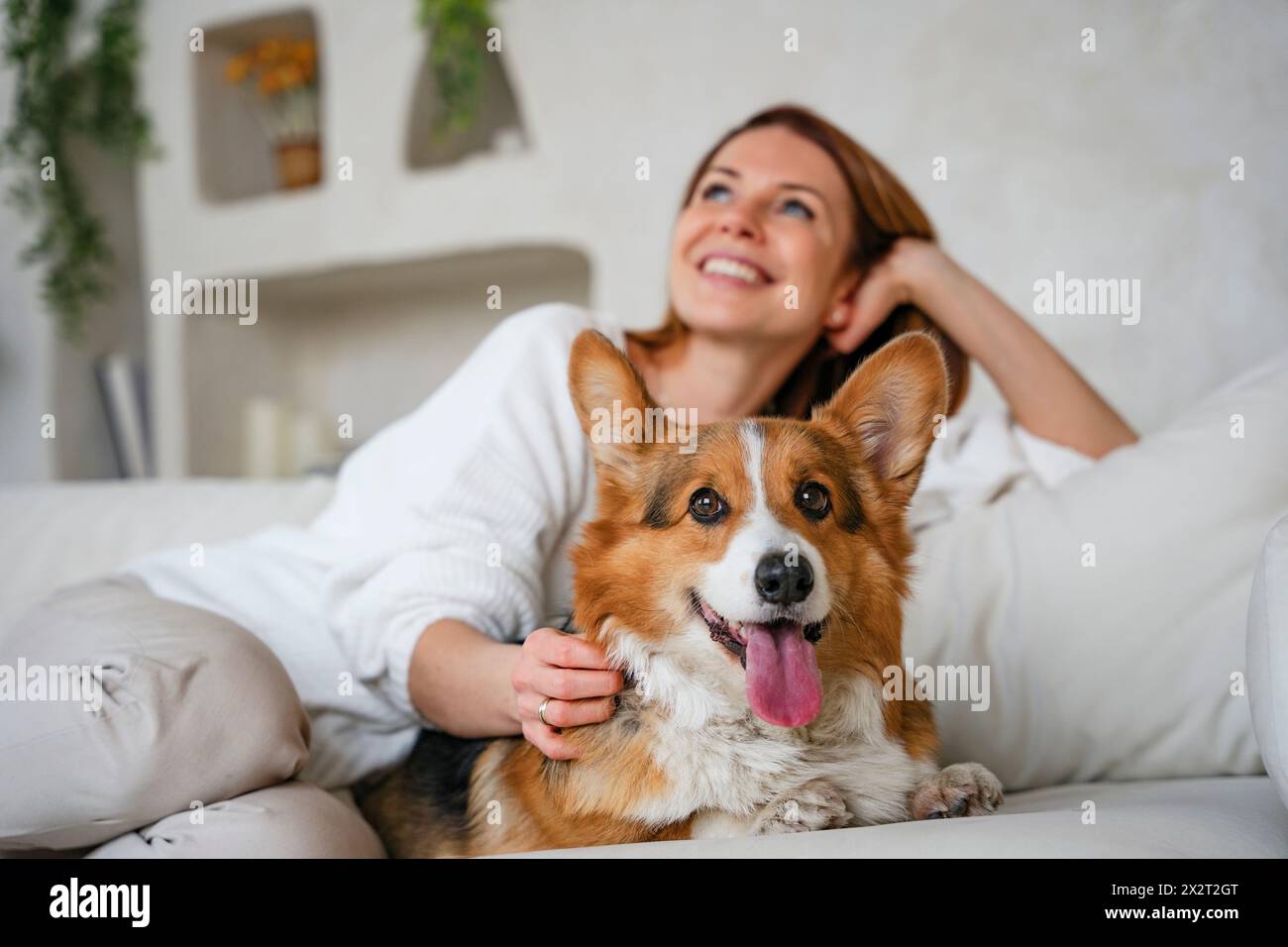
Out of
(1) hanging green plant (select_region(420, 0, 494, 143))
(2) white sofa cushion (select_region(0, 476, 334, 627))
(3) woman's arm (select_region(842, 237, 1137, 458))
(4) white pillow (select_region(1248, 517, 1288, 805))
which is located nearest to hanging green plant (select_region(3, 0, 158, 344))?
(1) hanging green plant (select_region(420, 0, 494, 143))

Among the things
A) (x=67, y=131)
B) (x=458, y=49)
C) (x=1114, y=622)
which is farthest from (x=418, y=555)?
(x=67, y=131)

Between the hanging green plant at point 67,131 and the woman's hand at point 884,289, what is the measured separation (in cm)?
314

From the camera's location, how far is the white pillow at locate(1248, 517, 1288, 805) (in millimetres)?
1010

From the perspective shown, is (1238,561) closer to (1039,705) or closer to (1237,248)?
(1039,705)

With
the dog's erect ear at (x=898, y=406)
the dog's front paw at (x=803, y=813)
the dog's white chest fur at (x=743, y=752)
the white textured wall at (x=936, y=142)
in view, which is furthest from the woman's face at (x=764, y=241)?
the white textured wall at (x=936, y=142)

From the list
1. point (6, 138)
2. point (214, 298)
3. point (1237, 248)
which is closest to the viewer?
point (1237, 248)

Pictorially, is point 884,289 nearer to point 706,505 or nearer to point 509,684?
point 706,505

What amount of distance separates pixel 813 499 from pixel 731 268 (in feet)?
2.15

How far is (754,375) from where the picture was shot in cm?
189

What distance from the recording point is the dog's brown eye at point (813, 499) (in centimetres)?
117

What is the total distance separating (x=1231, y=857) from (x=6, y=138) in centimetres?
419

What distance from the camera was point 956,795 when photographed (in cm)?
116
